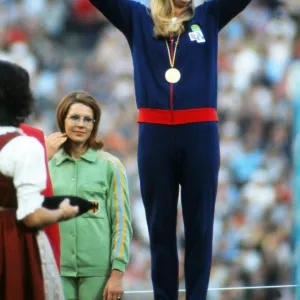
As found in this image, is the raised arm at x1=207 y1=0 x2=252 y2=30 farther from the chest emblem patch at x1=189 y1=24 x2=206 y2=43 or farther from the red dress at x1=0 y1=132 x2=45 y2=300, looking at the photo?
the red dress at x1=0 y1=132 x2=45 y2=300

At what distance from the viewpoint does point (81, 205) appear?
10.4ft

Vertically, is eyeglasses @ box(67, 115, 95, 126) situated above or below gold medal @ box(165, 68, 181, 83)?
below

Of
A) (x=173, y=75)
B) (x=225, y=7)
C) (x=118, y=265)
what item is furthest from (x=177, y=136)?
(x=118, y=265)

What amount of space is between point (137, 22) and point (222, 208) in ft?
15.4

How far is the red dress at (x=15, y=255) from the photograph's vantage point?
307cm

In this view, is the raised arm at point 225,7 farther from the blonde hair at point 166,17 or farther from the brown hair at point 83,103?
the brown hair at point 83,103

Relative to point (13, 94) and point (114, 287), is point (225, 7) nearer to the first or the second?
point (13, 94)

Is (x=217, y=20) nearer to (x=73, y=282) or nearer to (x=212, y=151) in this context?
(x=212, y=151)

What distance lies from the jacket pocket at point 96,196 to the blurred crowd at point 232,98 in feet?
13.2

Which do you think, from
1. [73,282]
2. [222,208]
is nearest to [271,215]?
[222,208]

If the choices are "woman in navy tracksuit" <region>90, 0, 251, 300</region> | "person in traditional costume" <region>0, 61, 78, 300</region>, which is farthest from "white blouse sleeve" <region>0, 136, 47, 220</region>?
"woman in navy tracksuit" <region>90, 0, 251, 300</region>

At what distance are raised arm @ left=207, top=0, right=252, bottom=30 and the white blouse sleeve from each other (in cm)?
102

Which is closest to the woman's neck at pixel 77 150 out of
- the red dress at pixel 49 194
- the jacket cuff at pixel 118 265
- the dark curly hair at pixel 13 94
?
the jacket cuff at pixel 118 265

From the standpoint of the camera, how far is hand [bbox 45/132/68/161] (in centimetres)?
395
